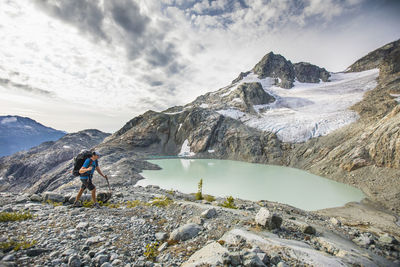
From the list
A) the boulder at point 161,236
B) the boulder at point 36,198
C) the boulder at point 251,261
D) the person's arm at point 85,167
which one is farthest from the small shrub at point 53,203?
the boulder at point 251,261

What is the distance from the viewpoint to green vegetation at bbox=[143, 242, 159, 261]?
4.43 metres

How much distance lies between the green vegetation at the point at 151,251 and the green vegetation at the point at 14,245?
2.80m

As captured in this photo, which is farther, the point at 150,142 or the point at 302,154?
the point at 150,142

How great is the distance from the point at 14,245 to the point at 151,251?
3.31m

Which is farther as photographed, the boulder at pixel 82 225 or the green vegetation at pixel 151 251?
the boulder at pixel 82 225

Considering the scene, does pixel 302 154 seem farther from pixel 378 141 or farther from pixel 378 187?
pixel 378 187

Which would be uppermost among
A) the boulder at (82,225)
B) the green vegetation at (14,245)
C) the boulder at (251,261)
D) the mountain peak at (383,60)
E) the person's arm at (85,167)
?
the mountain peak at (383,60)

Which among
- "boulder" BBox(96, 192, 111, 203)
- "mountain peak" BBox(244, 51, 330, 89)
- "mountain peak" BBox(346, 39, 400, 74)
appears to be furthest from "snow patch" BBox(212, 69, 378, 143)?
"boulder" BBox(96, 192, 111, 203)

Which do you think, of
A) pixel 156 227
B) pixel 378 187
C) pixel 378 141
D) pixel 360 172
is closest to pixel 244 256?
pixel 156 227

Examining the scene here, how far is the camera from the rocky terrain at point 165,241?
155 inches

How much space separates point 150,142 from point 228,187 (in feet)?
180

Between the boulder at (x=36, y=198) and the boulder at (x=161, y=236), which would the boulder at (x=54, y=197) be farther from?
the boulder at (x=161, y=236)

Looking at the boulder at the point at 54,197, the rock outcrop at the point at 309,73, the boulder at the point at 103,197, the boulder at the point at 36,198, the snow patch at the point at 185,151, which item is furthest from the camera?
the rock outcrop at the point at 309,73

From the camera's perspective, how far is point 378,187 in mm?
23656
